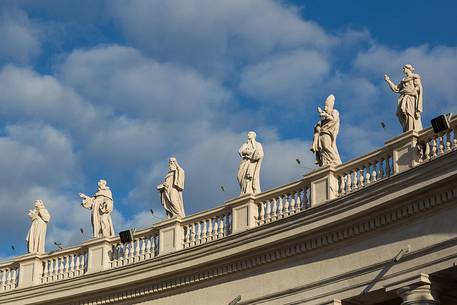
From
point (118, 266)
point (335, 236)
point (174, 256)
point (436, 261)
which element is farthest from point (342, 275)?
point (118, 266)

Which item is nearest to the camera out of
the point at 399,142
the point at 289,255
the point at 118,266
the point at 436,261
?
the point at 436,261

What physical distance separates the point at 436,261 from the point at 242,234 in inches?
278

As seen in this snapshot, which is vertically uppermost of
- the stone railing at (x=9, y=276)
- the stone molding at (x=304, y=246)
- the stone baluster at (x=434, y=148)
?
the stone railing at (x=9, y=276)

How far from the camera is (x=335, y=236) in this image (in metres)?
31.5

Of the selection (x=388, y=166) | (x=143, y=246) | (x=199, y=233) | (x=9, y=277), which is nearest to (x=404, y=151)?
(x=388, y=166)

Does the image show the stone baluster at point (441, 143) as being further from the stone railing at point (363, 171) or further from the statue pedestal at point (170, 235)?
the statue pedestal at point (170, 235)

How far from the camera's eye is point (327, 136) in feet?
109

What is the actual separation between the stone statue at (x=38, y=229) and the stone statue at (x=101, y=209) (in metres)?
2.28

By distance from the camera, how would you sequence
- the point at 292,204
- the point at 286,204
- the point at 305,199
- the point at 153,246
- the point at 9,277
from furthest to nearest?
the point at 9,277
the point at 153,246
the point at 286,204
the point at 292,204
the point at 305,199

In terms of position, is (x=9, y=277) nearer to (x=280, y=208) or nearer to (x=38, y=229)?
(x=38, y=229)

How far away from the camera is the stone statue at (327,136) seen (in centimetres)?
3309

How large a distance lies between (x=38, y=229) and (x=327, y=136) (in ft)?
43.8

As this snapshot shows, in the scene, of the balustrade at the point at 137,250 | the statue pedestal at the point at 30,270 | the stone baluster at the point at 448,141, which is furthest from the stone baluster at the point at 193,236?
the stone baluster at the point at 448,141

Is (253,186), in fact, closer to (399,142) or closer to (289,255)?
(289,255)
